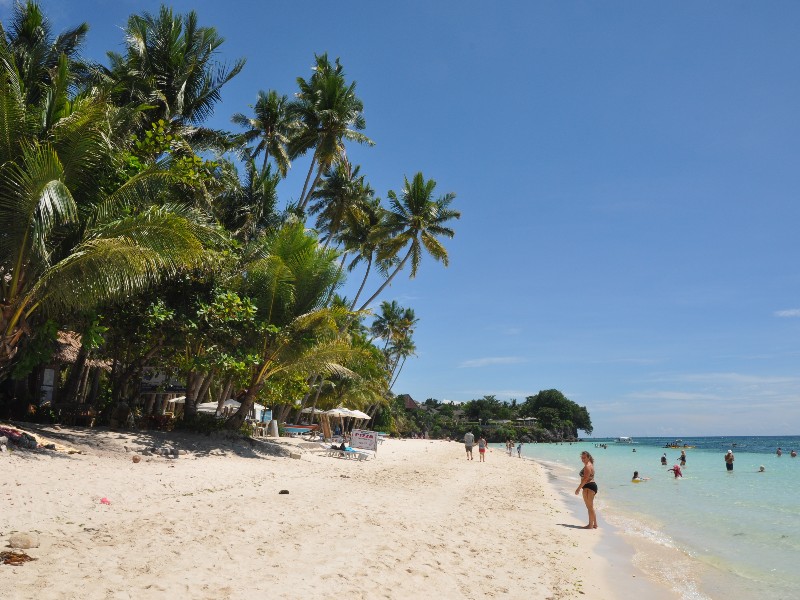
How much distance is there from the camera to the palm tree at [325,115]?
22.0 m

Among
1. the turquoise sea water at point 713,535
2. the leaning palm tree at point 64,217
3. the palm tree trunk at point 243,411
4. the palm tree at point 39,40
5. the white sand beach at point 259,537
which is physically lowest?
the turquoise sea water at point 713,535

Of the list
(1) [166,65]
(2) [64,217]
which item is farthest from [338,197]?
(2) [64,217]

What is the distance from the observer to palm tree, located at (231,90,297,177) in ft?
77.5

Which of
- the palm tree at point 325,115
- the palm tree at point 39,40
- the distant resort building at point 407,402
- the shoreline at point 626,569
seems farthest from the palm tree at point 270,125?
the distant resort building at point 407,402

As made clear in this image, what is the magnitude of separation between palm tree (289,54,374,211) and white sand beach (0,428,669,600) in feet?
49.1

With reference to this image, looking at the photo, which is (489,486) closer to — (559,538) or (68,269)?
(559,538)

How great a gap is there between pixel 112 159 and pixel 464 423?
86.4 m

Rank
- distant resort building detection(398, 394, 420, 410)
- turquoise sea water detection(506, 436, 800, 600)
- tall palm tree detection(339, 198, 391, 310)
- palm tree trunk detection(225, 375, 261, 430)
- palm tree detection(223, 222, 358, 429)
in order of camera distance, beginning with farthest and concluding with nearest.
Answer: distant resort building detection(398, 394, 420, 410)
tall palm tree detection(339, 198, 391, 310)
palm tree trunk detection(225, 375, 261, 430)
palm tree detection(223, 222, 358, 429)
turquoise sea water detection(506, 436, 800, 600)

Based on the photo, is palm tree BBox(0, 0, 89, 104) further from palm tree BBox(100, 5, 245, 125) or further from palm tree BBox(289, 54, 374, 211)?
palm tree BBox(289, 54, 374, 211)

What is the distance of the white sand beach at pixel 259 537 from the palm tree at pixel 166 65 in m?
11.1

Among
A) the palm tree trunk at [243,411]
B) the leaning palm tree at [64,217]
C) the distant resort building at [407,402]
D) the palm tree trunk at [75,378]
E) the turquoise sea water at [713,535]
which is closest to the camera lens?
the turquoise sea water at [713,535]

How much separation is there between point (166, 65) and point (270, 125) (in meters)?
6.60

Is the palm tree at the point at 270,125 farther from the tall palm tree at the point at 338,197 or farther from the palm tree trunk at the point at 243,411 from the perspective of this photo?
the palm tree trunk at the point at 243,411

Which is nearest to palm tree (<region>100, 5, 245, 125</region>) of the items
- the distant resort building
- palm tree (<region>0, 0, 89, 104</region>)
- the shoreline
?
palm tree (<region>0, 0, 89, 104</region>)
